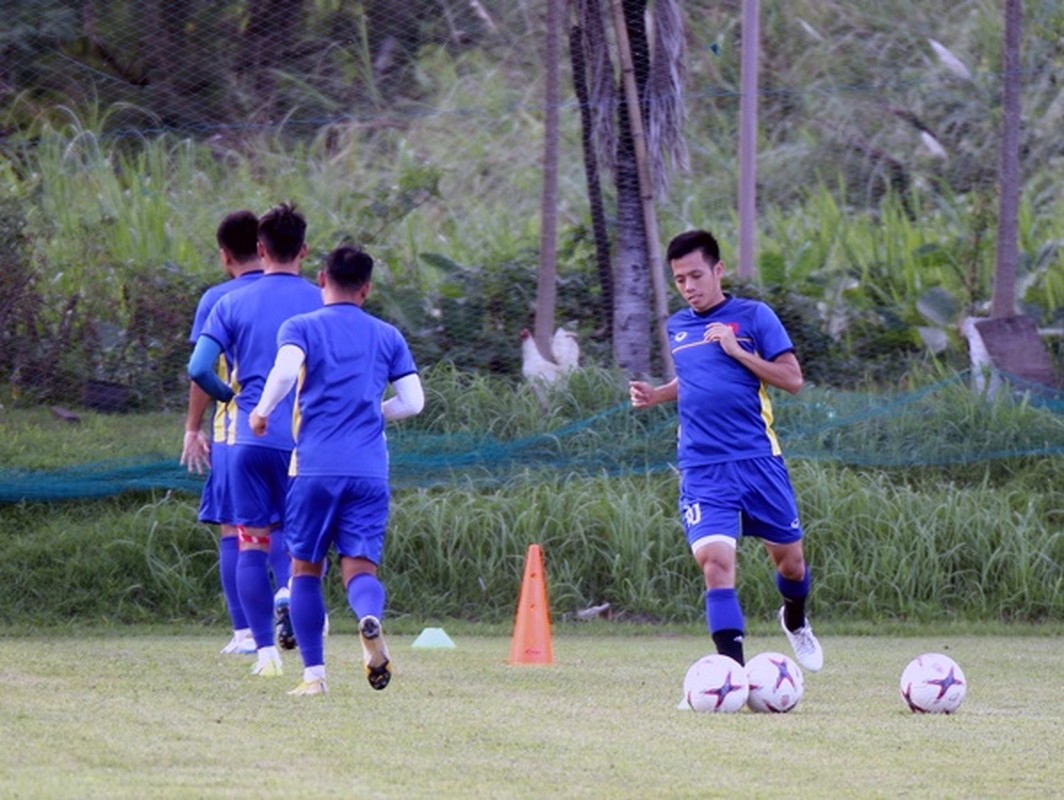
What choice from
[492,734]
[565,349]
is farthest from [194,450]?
[565,349]

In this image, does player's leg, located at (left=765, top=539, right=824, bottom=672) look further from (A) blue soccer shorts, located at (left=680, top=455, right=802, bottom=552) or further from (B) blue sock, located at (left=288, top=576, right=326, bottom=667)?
(B) blue sock, located at (left=288, top=576, right=326, bottom=667)

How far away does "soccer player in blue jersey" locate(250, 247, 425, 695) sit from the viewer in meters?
6.83

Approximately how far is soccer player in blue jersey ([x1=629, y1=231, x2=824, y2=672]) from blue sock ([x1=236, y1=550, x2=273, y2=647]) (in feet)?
5.70

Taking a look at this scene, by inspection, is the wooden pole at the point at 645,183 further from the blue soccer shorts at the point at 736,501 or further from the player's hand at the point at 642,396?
the blue soccer shorts at the point at 736,501

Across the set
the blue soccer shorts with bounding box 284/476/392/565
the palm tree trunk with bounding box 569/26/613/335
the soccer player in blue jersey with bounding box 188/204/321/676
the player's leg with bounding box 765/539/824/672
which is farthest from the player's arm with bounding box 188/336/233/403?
the palm tree trunk with bounding box 569/26/613/335

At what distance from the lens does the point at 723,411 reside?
294 inches

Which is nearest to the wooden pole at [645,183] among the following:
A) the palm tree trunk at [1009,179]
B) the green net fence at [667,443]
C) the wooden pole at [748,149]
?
the green net fence at [667,443]

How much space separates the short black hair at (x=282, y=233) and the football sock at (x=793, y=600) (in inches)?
97.2

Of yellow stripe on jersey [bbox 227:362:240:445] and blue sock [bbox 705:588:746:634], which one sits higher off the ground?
yellow stripe on jersey [bbox 227:362:240:445]

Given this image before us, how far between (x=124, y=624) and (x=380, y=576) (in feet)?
5.21

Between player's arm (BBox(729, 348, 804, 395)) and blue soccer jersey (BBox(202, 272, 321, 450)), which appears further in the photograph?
blue soccer jersey (BBox(202, 272, 321, 450))

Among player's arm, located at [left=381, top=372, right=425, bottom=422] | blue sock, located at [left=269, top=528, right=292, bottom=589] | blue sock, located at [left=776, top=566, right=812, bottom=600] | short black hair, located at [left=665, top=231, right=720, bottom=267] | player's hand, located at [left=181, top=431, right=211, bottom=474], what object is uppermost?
short black hair, located at [left=665, top=231, right=720, bottom=267]

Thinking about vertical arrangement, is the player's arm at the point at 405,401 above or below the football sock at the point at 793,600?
above

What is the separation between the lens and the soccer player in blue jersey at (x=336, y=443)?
6828mm
